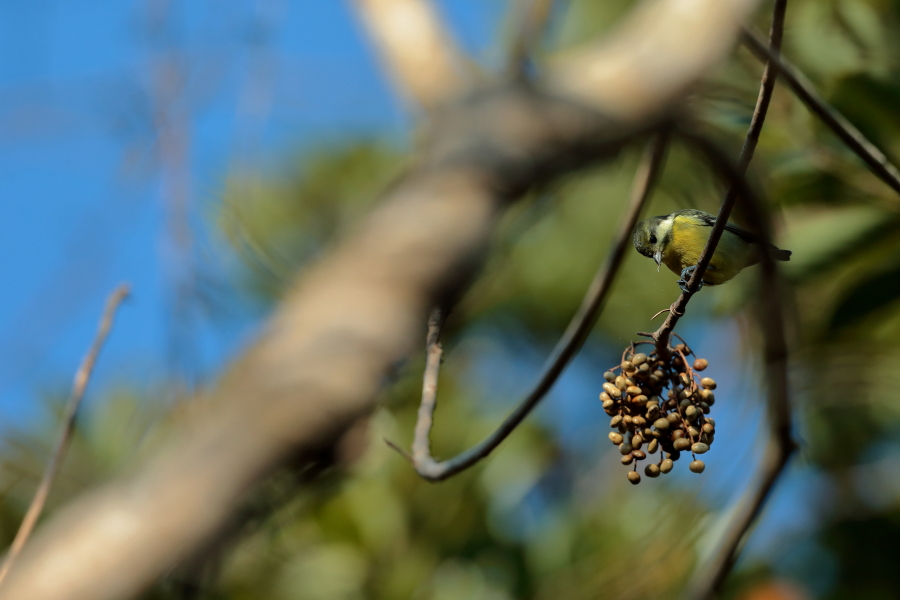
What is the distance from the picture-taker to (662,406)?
1.34 meters

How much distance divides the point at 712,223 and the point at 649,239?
0.55ft

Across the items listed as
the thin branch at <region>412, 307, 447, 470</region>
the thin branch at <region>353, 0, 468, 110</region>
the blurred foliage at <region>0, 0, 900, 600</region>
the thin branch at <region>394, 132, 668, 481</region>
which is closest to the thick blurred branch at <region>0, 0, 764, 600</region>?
the blurred foliage at <region>0, 0, 900, 600</region>

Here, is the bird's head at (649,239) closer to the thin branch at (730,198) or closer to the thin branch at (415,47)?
the thin branch at (730,198)

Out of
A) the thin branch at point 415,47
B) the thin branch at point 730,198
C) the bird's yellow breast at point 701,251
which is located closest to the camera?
the thin branch at point 730,198

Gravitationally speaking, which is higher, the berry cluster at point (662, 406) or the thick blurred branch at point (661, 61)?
the thick blurred branch at point (661, 61)

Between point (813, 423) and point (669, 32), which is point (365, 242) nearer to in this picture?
point (669, 32)

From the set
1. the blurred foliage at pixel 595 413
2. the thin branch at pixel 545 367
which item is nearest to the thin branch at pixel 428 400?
the thin branch at pixel 545 367

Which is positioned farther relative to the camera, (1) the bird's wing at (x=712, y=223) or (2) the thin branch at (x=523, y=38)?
(2) the thin branch at (x=523, y=38)

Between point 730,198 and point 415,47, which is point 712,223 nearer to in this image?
point 730,198

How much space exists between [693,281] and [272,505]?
25.8 inches

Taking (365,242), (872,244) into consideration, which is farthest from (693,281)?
(872,244)

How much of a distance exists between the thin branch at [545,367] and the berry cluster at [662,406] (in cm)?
13

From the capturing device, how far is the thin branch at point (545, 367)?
1.28m

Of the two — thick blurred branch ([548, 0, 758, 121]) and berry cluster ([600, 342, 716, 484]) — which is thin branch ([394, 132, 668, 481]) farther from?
thick blurred branch ([548, 0, 758, 121])
